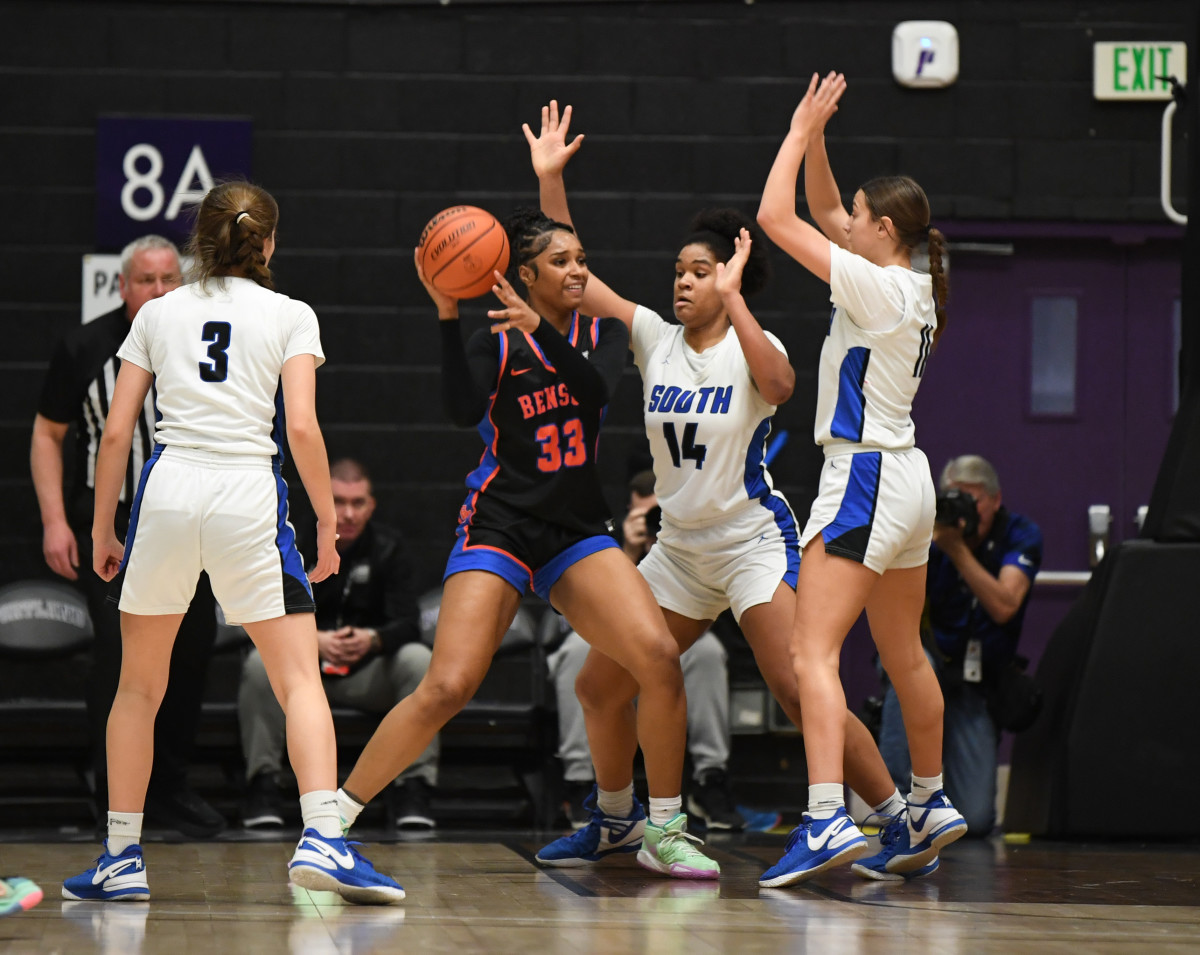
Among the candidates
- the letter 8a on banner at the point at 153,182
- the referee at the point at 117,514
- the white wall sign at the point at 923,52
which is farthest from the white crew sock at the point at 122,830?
the white wall sign at the point at 923,52

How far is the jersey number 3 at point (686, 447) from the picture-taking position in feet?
15.0

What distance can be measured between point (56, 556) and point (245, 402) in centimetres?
183

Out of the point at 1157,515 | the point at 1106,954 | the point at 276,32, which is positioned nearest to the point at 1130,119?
the point at 1157,515

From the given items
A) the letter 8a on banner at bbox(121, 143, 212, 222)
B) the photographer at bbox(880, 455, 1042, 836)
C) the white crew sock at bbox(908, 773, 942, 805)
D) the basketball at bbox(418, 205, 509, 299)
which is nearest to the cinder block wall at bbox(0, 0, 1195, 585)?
the letter 8a on banner at bbox(121, 143, 212, 222)

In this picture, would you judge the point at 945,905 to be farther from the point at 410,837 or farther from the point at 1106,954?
the point at 410,837

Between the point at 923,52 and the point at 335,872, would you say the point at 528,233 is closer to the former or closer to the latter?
the point at 335,872

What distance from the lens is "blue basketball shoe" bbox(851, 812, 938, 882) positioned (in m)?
4.55

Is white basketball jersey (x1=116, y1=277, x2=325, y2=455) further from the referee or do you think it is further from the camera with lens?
the camera with lens

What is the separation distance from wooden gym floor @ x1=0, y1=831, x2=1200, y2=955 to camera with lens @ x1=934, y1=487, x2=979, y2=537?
1.31 metres

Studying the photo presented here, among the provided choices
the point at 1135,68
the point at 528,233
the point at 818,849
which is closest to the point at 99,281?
the point at 528,233

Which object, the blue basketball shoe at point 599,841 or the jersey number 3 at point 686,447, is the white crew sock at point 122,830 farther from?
the jersey number 3 at point 686,447

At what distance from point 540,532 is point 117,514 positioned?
1.81 meters

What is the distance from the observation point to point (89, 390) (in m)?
5.50

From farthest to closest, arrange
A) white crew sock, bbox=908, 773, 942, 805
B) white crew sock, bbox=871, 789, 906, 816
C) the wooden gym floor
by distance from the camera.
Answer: white crew sock, bbox=871, 789, 906, 816 → white crew sock, bbox=908, 773, 942, 805 → the wooden gym floor
